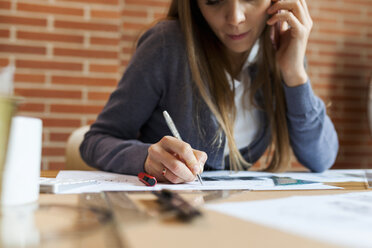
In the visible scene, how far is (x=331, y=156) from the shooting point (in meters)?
1.24

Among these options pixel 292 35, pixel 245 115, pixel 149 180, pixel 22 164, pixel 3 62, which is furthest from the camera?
pixel 3 62

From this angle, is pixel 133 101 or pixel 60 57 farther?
pixel 60 57

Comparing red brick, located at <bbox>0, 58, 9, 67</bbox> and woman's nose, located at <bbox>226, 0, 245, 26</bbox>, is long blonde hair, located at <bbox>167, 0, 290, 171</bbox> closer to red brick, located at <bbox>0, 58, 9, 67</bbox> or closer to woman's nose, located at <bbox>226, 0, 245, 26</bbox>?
woman's nose, located at <bbox>226, 0, 245, 26</bbox>

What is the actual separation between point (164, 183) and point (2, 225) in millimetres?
397

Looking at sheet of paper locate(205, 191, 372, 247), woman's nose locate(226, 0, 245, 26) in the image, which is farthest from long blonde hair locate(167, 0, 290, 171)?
sheet of paper locate(205, 191, 372, 247)

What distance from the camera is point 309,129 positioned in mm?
1169

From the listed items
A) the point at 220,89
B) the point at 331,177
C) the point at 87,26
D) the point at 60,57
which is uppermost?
the point at 87,26

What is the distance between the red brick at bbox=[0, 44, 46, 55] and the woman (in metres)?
0.85

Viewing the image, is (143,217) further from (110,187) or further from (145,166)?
(145,166)

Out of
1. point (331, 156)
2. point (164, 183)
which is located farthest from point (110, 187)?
point (331, 156)

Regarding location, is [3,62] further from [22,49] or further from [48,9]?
[48,9]

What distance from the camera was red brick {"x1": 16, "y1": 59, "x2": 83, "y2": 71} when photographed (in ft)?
6.03

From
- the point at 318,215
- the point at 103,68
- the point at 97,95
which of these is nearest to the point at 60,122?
the point at 97,95

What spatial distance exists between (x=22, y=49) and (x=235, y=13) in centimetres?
121
